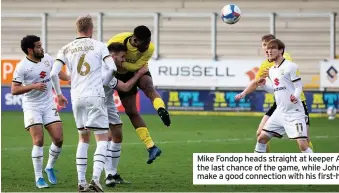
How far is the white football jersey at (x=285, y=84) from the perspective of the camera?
498 inches

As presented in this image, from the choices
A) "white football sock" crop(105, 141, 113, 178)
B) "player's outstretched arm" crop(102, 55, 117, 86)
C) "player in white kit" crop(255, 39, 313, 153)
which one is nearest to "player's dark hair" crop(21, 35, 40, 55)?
"player's outstretched arm" crop(102, 55, 117, 86)

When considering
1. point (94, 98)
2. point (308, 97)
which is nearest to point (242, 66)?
point (308, 97)

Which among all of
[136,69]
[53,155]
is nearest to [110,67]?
[136,69]

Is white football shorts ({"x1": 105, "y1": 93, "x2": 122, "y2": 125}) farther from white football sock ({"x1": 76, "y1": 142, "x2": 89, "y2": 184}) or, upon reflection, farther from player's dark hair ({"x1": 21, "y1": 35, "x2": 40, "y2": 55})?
white football sock ({"x1": 76, "y1": 142, "x2": 89, "y2": 184})

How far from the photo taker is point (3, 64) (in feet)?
89.6

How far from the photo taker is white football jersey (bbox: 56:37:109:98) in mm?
11469

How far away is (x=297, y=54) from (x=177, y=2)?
180 inches

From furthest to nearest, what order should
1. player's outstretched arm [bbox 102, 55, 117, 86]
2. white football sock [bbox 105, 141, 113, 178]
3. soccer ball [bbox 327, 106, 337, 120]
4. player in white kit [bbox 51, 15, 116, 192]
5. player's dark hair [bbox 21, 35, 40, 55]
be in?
1. soccer ball [bbox 327, 106, 337, 120]
2. white football sock [bbox 105, 141, 113, 178]
3. player's dark hair [bbox 21, 35, 40, 55]
4. player in white kit [bbox 51, 15, 116, 192]
5. player's outstretched arm [bbox 102, 55, 117, 86]

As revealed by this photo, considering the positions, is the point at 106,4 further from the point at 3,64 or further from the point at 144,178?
the point at 144,178

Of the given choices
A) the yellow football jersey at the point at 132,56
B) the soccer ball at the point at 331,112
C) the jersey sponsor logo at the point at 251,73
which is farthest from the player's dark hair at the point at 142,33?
the soccer ball at the point at 331,112

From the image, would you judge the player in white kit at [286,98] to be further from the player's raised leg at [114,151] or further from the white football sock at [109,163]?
the white football sock at [109,163]

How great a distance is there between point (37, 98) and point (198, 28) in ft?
64.8

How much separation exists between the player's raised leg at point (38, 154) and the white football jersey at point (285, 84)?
3.10m

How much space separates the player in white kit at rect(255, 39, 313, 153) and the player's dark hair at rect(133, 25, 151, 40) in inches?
62.6
